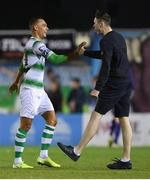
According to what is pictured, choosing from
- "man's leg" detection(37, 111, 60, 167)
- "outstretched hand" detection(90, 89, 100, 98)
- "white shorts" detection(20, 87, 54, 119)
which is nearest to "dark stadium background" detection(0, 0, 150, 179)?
"man's leg" detection(37, 111, 60, 167)

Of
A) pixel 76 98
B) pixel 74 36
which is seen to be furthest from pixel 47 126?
pixel 74 36

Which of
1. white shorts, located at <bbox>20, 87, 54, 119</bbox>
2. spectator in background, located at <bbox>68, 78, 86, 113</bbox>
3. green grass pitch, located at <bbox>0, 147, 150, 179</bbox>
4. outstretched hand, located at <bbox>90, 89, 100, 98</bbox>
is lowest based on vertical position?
spectator in background, located at <bbox>68, 78, 86, 113</bbox>

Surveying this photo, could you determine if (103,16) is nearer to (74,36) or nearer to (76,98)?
(76,98)

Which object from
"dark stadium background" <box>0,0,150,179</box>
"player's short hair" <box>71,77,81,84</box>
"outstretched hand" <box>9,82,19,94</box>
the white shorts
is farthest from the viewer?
"dark stadium background" <box>0,0,150,179</box>

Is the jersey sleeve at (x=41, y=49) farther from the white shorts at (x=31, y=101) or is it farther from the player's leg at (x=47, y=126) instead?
the player's leg at (x=47, y=126)

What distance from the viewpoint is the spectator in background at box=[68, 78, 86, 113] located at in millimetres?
26500

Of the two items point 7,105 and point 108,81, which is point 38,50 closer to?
point 108,81

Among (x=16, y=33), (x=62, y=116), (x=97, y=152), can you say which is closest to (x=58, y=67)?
(x=16, y=33)

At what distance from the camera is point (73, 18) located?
29.2 metres

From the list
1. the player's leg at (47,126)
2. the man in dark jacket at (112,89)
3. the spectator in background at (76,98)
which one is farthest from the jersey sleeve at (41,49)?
the spectator in background at (76,98)

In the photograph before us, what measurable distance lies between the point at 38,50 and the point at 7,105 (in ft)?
49.7

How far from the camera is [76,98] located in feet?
87.5

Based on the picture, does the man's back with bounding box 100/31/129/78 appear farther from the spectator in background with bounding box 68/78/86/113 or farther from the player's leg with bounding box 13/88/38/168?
the spectator in background with bounding box 68/78/86/113

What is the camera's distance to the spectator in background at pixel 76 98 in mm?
26500
